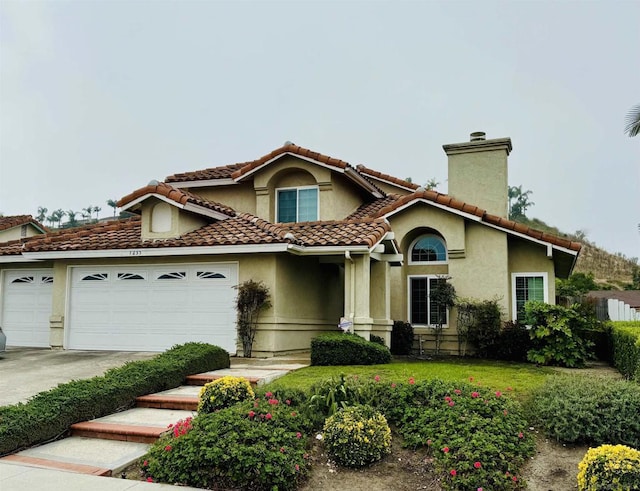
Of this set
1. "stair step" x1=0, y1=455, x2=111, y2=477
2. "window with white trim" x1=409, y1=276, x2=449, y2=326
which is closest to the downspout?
"window with white trim" x1=409, y1=276, x2=449, y2=326

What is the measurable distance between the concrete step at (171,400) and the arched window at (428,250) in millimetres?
10460

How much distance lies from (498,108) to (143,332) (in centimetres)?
1834

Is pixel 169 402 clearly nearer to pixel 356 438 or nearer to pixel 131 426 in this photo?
pixel 131 426

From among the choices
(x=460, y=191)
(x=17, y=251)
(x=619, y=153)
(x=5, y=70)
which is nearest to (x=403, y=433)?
(x=460, y=191)

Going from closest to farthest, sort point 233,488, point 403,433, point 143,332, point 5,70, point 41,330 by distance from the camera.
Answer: point 233,488, point 403,433, point 143,332, point 41,330, point 5,70

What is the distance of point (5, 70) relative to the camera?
1914 cm

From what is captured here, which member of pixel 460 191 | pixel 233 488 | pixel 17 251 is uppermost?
pixel 460 191

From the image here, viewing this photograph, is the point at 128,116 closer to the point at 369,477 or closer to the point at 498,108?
the point at 498,108

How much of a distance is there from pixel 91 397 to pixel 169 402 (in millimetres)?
1228

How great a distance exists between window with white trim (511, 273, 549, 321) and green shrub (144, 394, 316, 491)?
A: 1221 centimetres

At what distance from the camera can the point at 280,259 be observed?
575 inches

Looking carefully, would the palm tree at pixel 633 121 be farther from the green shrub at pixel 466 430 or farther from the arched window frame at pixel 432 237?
the green shrub at pixel 466 430

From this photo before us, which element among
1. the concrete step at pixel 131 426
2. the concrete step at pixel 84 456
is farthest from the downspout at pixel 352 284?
the concrete step at pixel 84 456

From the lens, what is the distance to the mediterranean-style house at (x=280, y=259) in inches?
575
